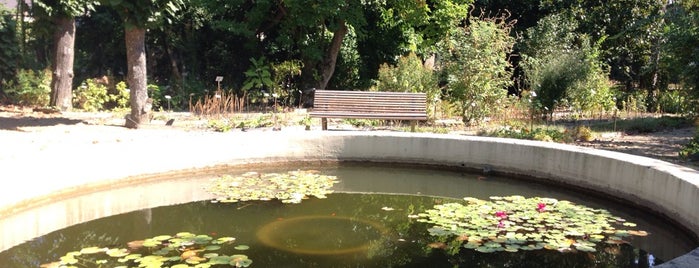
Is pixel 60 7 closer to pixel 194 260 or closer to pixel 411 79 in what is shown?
pixel 411 79

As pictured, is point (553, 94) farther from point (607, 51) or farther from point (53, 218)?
point (53, 218)

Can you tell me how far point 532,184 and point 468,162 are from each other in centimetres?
82

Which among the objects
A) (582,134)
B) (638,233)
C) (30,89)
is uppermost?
(30,89)

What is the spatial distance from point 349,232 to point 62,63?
8120mm

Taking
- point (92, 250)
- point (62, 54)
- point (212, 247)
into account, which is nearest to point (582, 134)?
point (212, 247)

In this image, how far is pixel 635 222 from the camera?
5230 millimetres

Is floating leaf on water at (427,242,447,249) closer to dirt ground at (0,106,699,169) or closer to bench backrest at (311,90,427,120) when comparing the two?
dirt ground at (0,106,699,169)

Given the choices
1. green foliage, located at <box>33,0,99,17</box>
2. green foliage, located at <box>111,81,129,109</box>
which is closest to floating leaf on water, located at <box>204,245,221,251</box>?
green foliage, located at <box>33,0,99,17</box>

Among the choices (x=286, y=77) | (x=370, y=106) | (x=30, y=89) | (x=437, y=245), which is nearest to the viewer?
(x=437, y=245)

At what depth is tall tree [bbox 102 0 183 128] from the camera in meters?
8.20

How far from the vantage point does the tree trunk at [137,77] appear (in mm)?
8570

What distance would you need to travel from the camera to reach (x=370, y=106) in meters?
8.45

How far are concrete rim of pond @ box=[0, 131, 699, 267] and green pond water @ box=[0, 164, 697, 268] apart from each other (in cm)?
21

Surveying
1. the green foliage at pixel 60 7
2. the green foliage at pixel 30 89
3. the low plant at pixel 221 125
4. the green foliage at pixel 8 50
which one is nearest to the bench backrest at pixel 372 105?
the low plant at pixel 221 125
